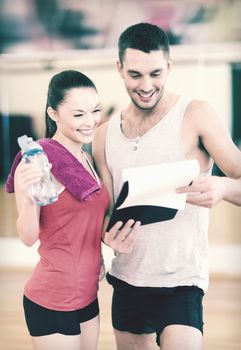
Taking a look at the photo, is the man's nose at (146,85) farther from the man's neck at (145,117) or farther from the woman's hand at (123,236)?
the woman's hand at (123,236)

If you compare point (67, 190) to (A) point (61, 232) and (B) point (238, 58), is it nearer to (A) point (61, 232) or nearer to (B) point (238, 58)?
(A) point (61, 232)

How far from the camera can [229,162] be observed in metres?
1.62

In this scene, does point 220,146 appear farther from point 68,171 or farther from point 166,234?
point 68,171

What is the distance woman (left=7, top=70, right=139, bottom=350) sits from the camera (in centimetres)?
153

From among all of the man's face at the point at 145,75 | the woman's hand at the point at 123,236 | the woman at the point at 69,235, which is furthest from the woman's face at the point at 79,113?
the woman's hand at the point at 123,236

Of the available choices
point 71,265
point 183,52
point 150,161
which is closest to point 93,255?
point 71,265

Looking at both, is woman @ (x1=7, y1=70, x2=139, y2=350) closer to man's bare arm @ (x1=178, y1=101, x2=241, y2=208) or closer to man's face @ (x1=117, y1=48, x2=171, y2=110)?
man's face @ (x1=117, y1=48, x2=171, y2=110)

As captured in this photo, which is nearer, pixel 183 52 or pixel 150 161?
pixel 150 161

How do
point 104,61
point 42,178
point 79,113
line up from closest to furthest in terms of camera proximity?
1. point 42,178
2. point 79,113
3. point 104,61

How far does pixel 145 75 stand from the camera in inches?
63.6

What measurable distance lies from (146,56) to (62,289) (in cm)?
68

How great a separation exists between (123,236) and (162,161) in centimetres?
25

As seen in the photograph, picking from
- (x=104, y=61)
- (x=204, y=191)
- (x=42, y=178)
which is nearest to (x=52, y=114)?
(x=42, y=178)

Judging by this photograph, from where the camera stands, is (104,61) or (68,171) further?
(104,61)
